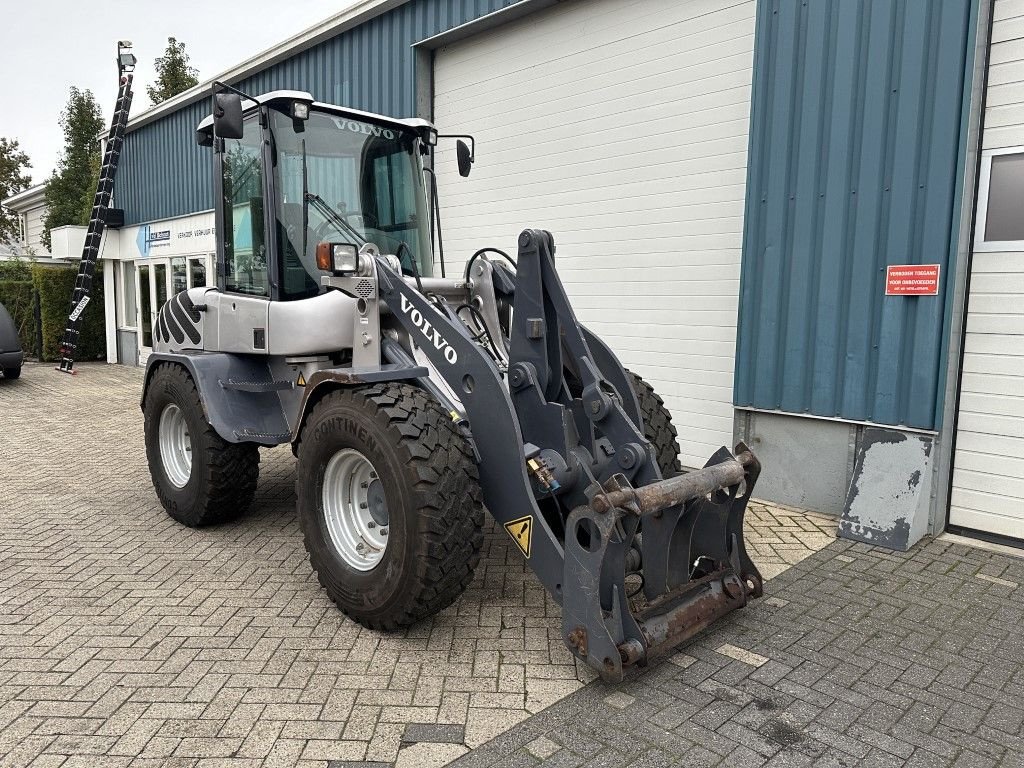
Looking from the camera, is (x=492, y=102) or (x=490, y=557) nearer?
(x=490, y=557)

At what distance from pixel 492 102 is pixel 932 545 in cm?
617

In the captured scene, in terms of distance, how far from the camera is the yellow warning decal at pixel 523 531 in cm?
344

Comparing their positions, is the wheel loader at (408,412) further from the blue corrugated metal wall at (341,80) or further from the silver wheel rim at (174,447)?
the blue corrugated metal wall at (341,80)

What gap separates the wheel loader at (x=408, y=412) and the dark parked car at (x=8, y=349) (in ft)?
31.1

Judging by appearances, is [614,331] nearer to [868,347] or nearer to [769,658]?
[868,347]

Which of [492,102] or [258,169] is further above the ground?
[492,102]

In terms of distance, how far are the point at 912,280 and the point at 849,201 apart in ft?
2.40

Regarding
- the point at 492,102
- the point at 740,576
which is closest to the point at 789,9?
the point at 492,102

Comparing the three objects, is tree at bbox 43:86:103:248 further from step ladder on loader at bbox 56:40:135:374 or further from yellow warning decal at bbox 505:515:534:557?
yellow warning decal at bbox 505:515:534:557

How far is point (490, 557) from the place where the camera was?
4.74 meters

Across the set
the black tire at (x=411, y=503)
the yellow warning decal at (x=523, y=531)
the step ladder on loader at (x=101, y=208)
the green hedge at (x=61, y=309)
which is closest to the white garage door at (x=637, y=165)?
the yellow warning decal at (x=523, y=531)

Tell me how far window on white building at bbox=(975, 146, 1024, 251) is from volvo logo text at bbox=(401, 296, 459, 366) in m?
3.73

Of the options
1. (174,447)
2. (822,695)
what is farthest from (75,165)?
A: (822,695)

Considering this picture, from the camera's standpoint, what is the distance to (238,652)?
139 inches
